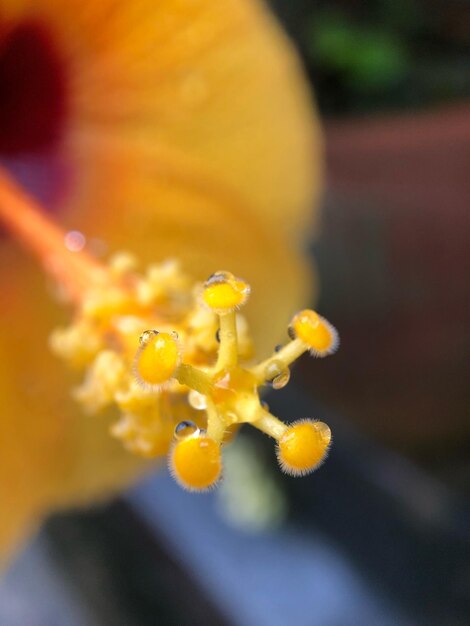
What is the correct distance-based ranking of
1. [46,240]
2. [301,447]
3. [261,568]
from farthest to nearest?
[261,568], [46,240], [301,447]

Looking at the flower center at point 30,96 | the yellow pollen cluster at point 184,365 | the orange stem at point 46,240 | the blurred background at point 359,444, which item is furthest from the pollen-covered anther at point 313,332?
the blurred background at point 359,444

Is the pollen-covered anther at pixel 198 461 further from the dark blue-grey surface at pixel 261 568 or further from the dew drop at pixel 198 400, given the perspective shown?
the dark blue-grey surface at pixel 261 568

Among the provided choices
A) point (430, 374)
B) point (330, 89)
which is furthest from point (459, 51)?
point (430, 374)

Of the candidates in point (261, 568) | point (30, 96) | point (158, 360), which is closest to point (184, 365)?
point (158, 360)

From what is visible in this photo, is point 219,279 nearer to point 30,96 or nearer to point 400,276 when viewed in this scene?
point 30,96

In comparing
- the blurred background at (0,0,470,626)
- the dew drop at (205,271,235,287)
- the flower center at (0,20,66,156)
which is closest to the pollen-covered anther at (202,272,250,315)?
the dew drop at (205,271,235,287)

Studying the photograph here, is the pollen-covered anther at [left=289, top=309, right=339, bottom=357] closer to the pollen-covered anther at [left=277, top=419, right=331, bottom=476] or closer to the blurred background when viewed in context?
the pollen-covered anther at [left=277, top=419, right=331, bottom=476]
